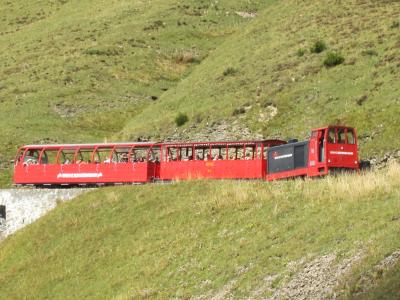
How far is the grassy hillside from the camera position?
23422 mm

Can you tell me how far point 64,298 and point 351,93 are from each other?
2938 cm

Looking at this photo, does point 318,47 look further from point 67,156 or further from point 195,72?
point 67,156

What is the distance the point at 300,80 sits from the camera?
203 feet

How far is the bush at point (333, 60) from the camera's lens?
61.9 meters

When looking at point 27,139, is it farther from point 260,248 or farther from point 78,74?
point 260,248

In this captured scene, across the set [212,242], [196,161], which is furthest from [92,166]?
[212,242]

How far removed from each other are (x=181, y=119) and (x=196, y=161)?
18.3 meters

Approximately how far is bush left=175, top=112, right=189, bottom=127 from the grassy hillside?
22.2 metres

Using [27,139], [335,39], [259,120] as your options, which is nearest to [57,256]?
[259,120]

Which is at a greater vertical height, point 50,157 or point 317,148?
point 317,148

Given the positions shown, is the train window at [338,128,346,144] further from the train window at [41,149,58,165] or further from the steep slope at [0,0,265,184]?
the steep slope at [0,0,265,184]

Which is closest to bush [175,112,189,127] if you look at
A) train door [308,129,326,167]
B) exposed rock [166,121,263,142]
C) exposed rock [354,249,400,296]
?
exposed rock [166,121,263,142]

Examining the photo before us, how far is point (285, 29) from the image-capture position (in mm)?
78250

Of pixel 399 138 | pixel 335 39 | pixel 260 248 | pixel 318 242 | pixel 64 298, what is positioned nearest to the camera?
pixel 318 242
